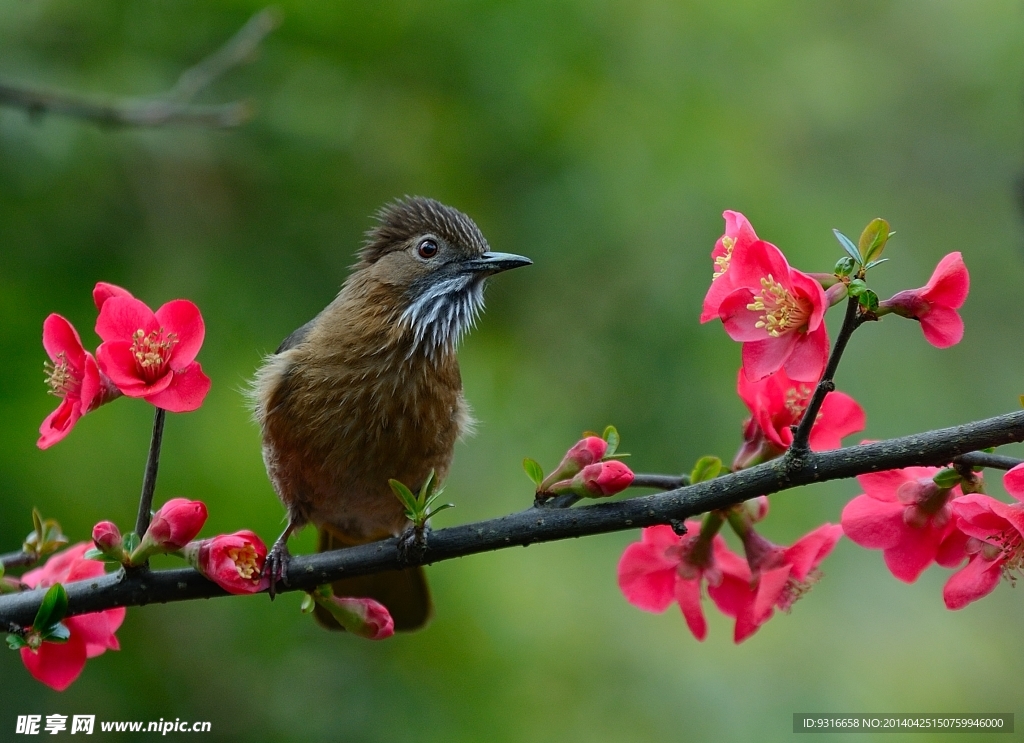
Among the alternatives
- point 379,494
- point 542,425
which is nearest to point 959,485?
point 379,494

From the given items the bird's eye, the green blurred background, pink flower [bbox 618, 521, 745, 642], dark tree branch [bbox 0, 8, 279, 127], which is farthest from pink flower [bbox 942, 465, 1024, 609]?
dark tree branch [bbox 0, 8, 279, 127]

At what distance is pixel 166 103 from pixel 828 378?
3139 millimetres

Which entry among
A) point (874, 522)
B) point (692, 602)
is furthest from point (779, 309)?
point (692, 602)

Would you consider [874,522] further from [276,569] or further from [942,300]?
[276,569]

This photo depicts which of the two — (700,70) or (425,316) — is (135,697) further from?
(700,70)

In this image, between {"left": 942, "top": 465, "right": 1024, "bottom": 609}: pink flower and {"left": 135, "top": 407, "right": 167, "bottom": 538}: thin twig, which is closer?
{"left": 942, "top": 465, "right": 1024, "bottom": 609}: pink flower

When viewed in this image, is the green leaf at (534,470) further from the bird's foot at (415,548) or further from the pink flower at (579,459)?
the bird's foot at (415,548)

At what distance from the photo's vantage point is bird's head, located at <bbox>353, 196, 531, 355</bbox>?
3.76 m

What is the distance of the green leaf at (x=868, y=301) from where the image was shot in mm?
1925

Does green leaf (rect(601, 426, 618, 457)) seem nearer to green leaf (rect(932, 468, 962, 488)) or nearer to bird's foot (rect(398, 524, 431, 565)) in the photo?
bird's foot (rect(398, 524, 431, 565))

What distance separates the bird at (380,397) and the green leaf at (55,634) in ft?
3.97

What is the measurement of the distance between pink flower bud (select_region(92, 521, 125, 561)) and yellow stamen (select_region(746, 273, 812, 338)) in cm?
141

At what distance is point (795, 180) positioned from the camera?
6.42 metres

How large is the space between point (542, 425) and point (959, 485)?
3015mm
